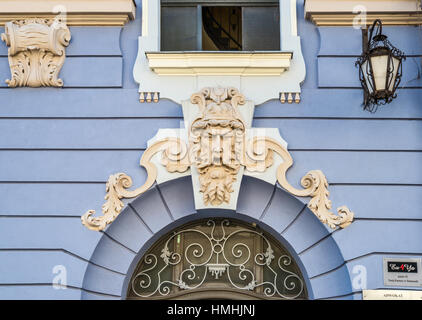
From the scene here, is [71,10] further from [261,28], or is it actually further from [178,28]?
[261,28]

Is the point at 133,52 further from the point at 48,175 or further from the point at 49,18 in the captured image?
the point at 48,175

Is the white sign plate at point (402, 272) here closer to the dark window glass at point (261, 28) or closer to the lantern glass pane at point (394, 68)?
the lantern glass pane at point (394, 68)

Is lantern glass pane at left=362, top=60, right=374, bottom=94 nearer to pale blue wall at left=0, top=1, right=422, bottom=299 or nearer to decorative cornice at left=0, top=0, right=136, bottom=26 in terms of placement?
pale blue wall at left=0, top=1, right=422, bottom=299

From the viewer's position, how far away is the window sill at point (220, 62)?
6.99 meters

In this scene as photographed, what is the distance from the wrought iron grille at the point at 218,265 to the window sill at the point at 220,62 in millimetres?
1524

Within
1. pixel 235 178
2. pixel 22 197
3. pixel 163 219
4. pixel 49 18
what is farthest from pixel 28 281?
pixel 49 18

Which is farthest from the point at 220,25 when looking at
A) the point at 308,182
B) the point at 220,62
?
the point at 308,182

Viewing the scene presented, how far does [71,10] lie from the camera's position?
7.17 meters

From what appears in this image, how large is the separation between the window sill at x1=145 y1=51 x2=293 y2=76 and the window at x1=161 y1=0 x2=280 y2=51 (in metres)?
0.32

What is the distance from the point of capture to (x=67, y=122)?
704 centimetres

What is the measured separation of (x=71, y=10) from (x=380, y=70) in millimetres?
3084

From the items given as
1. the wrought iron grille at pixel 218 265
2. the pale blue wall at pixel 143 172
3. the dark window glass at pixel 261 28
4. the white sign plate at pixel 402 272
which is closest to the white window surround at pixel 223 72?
the pale blue wall at pixel 143 172
